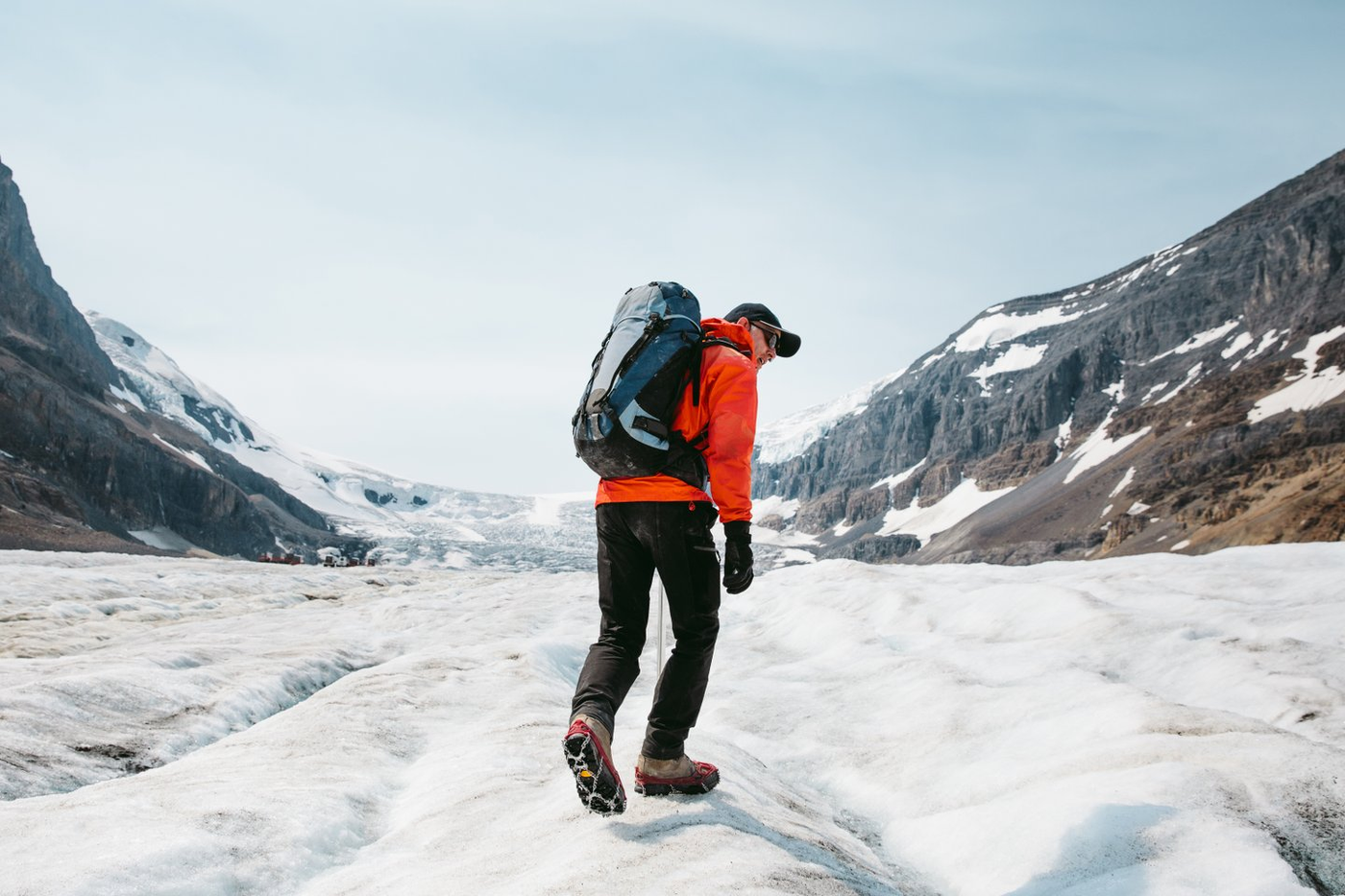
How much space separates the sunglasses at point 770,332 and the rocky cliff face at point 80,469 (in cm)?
7529

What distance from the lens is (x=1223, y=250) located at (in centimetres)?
16150

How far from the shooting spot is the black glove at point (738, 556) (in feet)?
14.0

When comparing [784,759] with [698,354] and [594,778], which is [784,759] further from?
[698,354]

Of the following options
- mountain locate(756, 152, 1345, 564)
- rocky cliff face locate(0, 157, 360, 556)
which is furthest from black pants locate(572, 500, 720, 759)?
rocky cliff face locate(0, 157, 360, 556)

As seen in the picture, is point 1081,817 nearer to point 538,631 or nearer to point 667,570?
point 667,570

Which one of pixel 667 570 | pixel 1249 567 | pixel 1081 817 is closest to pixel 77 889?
pixel 667 570

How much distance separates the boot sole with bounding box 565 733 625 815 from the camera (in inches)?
158

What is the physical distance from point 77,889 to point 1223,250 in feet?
659

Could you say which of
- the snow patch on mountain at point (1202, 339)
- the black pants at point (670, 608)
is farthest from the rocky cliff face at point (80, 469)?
the snow patch on mountain at point (1202, 339)

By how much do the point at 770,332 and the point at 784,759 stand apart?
4279mm

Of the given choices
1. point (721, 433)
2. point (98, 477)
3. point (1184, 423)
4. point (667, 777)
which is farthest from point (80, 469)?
point (1184, 423)

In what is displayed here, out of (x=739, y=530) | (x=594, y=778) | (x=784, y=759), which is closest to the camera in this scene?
(x=594, y=778)

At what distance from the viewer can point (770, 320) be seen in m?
5.34

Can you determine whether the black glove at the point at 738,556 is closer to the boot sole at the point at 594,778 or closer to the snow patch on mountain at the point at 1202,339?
the boot sole at the point at 594,778
